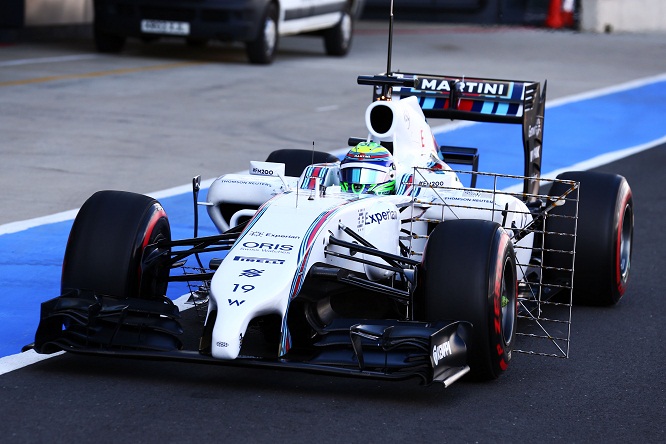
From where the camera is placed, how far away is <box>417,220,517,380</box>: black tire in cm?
601

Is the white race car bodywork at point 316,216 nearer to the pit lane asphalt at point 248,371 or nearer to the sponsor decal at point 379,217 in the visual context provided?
the sponsor decal at point 379,217

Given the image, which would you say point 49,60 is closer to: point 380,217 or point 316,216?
point 380,217

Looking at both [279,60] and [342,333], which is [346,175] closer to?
[342,333]

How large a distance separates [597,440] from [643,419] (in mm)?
431

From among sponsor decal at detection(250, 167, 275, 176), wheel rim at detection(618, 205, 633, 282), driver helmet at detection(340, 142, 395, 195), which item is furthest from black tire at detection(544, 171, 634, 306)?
sponsor decal at detection(250, 167, 275, 176)

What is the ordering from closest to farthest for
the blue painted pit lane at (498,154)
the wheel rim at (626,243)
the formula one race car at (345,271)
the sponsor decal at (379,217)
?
the formula one race car at (345,271)
the sponsor decal at (379,217)
the blue painted pit lane at (498,154)
the wheel rim at (626,243)

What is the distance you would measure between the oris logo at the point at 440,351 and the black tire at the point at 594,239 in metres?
2.30

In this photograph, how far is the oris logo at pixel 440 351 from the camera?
5652 mm

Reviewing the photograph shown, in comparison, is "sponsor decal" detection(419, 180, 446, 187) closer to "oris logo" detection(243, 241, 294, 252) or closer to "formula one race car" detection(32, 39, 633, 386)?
"formula one race car" detection(32, 39, 633, 386)

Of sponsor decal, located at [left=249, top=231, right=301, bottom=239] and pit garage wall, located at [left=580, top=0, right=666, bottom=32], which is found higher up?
pit garage wall, located at [left=580, top=0, right=666, bottom=32]

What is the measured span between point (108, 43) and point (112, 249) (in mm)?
15719

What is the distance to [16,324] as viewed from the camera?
6.87m

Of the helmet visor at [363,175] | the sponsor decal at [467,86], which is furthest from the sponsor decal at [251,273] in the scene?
the sponsor decal at [467,86]

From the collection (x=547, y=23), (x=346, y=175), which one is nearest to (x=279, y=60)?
(x=547, y=23)
